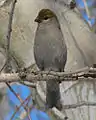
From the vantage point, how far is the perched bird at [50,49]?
1.34 metres

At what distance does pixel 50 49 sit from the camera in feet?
4.41

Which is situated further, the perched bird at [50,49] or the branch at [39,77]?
the perched bird at [50,49]

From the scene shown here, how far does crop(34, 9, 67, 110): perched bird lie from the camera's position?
134cm

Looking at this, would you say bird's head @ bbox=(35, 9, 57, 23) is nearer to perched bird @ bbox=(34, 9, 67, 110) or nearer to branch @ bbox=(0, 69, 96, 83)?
perched bird @ bbox=(34, 9, 67, 110)

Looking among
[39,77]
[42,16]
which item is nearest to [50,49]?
[42,16]

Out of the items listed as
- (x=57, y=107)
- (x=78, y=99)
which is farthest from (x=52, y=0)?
(x=57, y=107)

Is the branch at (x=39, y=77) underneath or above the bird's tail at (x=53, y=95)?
above

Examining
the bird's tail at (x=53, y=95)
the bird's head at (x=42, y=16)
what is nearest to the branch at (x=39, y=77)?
the bird's tail at (x=53, y=95)

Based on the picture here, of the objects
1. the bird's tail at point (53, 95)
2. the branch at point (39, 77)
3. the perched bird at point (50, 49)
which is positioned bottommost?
the bird's tail at point (53, 95)

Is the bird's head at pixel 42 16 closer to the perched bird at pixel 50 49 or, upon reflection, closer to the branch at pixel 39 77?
the perched bird at pixel 50 49

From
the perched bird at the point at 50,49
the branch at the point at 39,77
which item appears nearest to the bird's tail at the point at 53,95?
the perched bird at the point at 50,49

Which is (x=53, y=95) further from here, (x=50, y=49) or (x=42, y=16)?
(x=42, y=16)

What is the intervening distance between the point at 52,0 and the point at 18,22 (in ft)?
0.71

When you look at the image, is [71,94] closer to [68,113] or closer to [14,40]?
[68,113]
